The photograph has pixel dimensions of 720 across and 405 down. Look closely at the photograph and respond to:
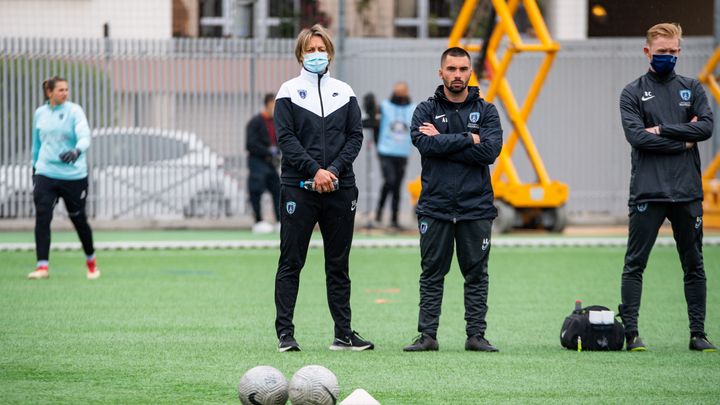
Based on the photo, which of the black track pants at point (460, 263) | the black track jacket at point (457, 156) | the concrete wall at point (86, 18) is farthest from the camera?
the concrete wall at point (86, 18)

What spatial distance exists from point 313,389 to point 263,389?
0.24 metres

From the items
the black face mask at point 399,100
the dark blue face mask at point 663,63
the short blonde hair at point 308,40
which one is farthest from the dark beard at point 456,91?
the black face mask at point 399,100

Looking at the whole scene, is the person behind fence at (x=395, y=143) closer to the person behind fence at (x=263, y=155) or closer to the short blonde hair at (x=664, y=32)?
the person behind fence at (x=263, y=155)

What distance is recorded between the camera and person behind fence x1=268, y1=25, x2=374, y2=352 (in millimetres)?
8500

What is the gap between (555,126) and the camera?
80.4 feet

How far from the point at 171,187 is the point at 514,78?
666 cm

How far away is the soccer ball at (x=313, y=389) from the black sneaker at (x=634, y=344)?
3028 mm

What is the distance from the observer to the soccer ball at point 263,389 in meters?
6.20

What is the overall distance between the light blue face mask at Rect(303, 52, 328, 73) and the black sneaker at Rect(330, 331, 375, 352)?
1.74 m

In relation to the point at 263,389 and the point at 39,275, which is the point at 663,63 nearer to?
the point at 263,389

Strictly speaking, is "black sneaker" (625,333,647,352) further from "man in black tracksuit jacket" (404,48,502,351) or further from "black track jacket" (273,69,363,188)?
"black track jacket" (273,69,363,188)

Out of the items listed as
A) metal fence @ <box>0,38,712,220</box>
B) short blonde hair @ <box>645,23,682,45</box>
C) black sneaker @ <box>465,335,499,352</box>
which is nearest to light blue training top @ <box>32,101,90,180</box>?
black sneaker @ <box>465,335,499,352</box>

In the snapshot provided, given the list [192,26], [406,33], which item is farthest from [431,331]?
[406,33]

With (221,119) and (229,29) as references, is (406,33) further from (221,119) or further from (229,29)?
(221,119)
